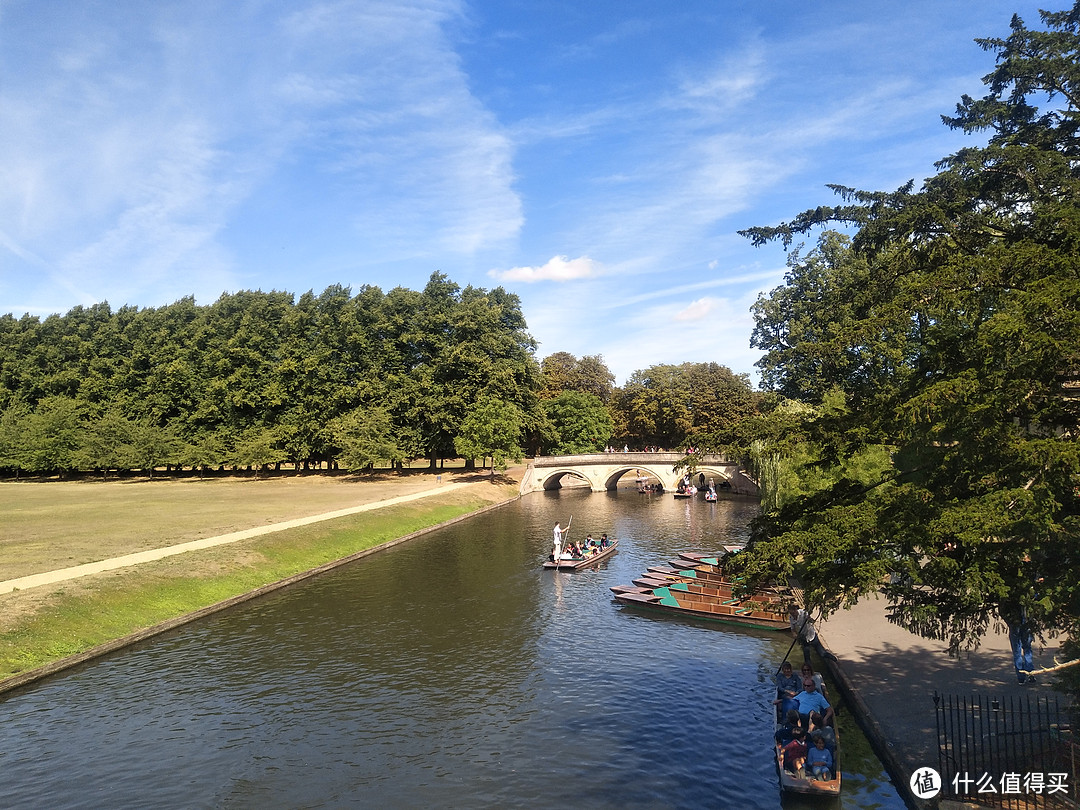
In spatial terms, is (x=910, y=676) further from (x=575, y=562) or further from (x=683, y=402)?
(x=683, y=402)

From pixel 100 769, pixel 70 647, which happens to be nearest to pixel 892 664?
pixel 100 769

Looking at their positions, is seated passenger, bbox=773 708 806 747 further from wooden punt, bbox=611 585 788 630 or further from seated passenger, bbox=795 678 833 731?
wooden punt, bbox=611 585 788 630

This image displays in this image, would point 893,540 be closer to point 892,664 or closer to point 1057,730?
point 1057,730

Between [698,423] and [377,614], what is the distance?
8846cm

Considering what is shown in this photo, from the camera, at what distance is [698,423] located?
113 m

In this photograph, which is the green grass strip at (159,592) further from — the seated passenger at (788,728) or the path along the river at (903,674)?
the seated passenger at (788,728)

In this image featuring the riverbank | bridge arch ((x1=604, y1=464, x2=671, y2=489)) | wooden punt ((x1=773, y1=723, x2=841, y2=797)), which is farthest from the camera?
bridge arch ((x1=604, y1=464, x2=671, y2=489))

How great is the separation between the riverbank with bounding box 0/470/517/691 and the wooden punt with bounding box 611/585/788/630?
19237 millimetres

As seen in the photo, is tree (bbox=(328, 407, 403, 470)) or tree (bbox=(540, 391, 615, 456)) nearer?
tree (bbox=(328, 407, 403, 470))

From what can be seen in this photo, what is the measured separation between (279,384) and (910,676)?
8747 cm

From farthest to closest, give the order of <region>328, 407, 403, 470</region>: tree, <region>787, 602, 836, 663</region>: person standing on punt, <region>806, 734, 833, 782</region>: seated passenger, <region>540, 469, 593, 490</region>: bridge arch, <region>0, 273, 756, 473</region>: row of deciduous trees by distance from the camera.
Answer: <region>540, 469, 593, 490</region>: bridge arch → <region>0, 273, 756, 473</region>: row of deciduous trees → <region>328, 407, 403, 470</region>: tree → <region>787, 602, 836, 663</region>: person standing on punt → <region>806, 734, 833, 782</region>: seated passenger

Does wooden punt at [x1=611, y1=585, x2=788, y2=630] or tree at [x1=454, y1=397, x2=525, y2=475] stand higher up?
tree at [x1=454, y1=397, x2=525, y2=475]

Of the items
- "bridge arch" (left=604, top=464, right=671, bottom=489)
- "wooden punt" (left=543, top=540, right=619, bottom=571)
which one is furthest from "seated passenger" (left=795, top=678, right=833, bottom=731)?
"bridge arch" (left=604, top=464, right=671, bottom=489)

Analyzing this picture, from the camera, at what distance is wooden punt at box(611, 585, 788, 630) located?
28.7 m
